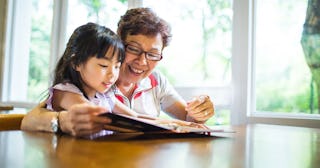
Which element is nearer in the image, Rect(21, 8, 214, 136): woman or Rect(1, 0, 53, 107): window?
Rect(21, 8, 214, 136): woman

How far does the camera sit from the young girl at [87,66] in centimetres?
103

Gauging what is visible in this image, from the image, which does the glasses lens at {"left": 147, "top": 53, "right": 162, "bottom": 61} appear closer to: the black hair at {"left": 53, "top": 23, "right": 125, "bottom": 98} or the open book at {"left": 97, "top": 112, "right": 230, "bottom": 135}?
the black hair at {"left": 53, "top": 23, "right": 125, "bottom": 98}

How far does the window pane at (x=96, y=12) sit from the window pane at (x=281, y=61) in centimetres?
112

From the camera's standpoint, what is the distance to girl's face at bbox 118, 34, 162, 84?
4.53ft

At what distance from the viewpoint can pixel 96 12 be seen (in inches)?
112

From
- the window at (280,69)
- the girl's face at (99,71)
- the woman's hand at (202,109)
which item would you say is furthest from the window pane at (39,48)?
the girl's face at (99,71)

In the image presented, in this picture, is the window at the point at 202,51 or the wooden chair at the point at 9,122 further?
the window at the point at 202,51

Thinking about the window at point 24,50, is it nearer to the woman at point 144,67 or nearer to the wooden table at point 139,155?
the woman at point 144,67

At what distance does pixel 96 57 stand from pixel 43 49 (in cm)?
229

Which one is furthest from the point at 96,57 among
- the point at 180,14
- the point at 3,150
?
the point at 180,14

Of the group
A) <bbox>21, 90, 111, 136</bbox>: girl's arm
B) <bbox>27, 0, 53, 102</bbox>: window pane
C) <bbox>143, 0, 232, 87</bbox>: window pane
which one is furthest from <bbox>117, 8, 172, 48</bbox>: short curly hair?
<bbox>27, 0, 53, 102</bbox>: window pane

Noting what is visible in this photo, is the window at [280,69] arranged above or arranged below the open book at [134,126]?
above

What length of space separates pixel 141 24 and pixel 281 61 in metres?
0.99

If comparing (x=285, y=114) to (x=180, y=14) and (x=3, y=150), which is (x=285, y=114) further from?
(x=3, y=150)
